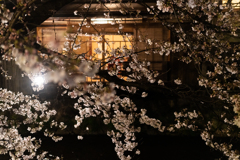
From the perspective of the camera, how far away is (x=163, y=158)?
8.27 meters

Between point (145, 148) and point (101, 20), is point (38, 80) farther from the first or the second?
point (145, 148)

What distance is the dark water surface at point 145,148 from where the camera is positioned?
27.4 feet

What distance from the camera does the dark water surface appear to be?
27.4 feet

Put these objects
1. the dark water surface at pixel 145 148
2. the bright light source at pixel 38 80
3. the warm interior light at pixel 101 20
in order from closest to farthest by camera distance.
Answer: the bright light source at pixel 38 80 → the dark water surface at pixel 145 148 → the warm interior light at pixel 101 20

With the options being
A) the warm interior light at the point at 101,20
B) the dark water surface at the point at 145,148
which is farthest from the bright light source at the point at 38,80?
the warm interior light at the point at 101,20

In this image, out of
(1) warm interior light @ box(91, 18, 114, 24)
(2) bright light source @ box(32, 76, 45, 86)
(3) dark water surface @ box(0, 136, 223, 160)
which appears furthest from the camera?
(1) warm interior light @ box(91, 18, 114, 24)

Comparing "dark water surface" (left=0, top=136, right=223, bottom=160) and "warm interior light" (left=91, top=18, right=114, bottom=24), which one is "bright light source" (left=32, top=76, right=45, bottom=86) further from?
"warm interior light" (left=91, top=18, right=114, bottom=24)

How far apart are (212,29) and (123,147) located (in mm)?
5037

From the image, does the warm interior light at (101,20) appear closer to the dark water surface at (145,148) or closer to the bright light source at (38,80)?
the bright light source at (38,80)

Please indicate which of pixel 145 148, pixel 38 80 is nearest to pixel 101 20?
pixel 38 80

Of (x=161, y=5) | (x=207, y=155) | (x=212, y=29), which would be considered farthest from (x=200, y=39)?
(x=207, y=155)

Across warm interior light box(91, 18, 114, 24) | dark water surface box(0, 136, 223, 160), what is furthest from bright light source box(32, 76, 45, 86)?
warm interior light box(91, 18, 114, 24)

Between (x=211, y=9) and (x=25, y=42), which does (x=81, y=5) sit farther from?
(x=25, y=42)

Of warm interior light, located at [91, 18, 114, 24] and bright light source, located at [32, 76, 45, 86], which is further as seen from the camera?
warm interior light, located at [91, 18, 114, 24]
